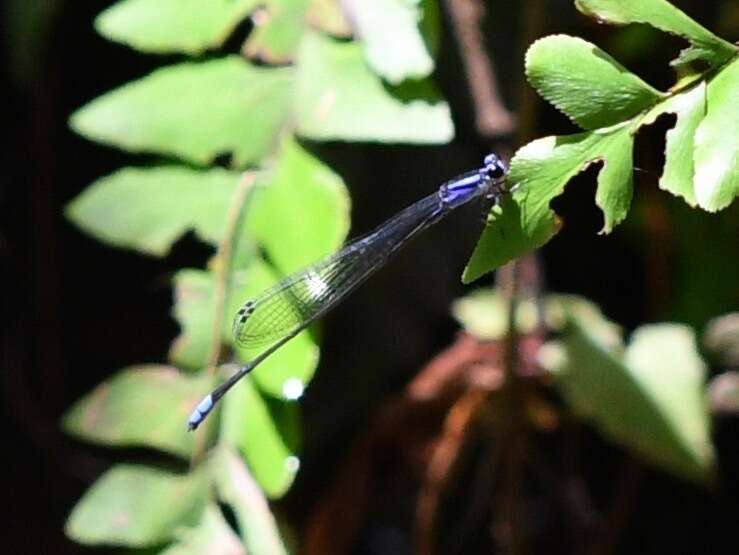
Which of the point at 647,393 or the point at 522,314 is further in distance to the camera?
the point at 522,314

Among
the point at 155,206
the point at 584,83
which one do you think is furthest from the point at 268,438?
the point at 584,83

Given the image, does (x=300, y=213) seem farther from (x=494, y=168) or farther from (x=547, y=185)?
(x=547, y=185)

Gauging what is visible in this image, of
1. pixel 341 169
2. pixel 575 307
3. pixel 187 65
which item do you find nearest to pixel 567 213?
pixel 575 307

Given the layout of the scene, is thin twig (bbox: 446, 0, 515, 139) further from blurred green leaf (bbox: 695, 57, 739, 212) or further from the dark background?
blurred green leaf (bbox: 695, 57, 739, 212)

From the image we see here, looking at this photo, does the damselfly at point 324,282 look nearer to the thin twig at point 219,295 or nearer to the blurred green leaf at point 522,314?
the thin twig at point 219,295

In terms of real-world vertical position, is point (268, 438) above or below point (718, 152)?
below

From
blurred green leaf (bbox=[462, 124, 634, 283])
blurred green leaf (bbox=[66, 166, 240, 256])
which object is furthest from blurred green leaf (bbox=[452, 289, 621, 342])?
blurred green leaf (bbox=[462, 124, 634, 283])
